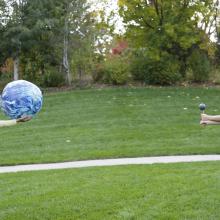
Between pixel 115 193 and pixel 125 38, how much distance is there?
1704cm

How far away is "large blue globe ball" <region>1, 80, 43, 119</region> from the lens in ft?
16.2

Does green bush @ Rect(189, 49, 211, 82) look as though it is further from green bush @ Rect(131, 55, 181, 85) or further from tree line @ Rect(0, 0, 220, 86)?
green bush @ Rect(131, 55, 181, 85)

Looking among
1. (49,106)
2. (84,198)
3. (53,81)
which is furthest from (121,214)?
(53,81)

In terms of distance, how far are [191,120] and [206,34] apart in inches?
393

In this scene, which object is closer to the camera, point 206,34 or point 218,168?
point 218,168

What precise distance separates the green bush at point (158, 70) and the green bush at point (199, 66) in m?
0.81

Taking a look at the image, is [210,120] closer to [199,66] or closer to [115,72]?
[115,72]

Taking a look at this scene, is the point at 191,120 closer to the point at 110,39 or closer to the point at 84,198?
the point at 84,198

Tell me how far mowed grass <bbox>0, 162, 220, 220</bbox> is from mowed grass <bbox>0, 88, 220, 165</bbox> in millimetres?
1733

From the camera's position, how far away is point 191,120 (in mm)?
14016

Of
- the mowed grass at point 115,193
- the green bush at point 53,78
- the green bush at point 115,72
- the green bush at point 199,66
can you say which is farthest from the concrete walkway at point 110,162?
the green bush at point 53,78

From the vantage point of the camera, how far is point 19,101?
16.2ft

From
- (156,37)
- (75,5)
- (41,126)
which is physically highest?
(75,5)

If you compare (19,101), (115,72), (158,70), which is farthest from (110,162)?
(115,72)
